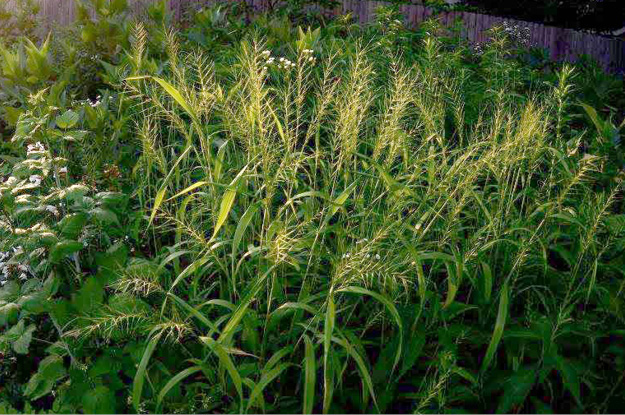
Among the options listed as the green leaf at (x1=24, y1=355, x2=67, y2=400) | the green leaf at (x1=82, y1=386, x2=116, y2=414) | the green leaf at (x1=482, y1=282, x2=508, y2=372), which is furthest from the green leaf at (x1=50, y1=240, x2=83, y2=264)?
the green leaf at (x1=482, y1=282, x2=508, y2=372)

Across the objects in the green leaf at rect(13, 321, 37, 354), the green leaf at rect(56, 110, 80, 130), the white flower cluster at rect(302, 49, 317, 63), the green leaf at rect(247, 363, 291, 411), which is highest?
the white flower cluster at rect(302, 49, 317, 63)

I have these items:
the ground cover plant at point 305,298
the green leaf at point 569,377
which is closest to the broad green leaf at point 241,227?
the ground cover plant at point 305,298

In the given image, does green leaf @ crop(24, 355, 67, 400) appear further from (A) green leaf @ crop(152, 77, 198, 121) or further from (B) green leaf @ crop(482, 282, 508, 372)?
(B) green leaf @ crop(482, 282, 508, 372)

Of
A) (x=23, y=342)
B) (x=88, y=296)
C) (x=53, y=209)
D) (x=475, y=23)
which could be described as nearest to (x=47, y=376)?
(x=23, y=342)

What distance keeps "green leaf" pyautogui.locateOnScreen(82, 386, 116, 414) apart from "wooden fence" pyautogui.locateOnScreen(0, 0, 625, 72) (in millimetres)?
4690

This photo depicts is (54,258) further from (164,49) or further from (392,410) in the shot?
(164,49)

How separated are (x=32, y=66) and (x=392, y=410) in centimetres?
264

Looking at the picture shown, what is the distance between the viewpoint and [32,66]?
3666 millimetres

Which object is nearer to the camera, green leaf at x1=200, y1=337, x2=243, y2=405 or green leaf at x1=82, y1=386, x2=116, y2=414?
green leaf at x1=200, y1=337, x2=243, y2=405

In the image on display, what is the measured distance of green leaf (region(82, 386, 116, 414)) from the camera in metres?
A: 2.24

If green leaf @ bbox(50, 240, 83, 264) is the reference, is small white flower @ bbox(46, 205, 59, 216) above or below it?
above

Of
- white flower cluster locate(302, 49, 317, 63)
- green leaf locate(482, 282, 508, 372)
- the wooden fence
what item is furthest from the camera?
the wooden fence

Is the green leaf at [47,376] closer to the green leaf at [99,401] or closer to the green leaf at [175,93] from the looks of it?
the green leaf at [99,401]

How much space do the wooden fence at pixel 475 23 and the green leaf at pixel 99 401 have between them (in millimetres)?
4690
